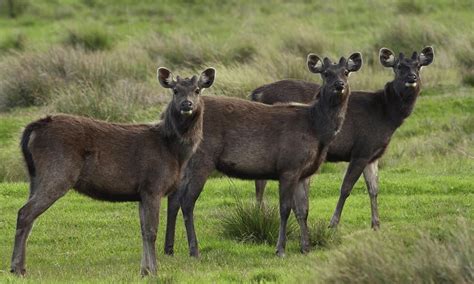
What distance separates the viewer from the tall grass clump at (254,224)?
15.0 m

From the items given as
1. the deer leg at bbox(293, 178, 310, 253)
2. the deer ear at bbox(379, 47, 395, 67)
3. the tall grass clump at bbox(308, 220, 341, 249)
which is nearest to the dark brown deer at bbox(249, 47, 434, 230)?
the deer ear at bbox(379, 47, 395, 67)

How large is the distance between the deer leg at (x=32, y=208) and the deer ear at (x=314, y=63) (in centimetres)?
411

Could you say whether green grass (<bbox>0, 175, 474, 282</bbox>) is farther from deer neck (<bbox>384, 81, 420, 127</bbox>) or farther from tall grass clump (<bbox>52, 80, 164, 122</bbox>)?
tall grass clump (<bbox>52, 80, 164, 122</bbox>)

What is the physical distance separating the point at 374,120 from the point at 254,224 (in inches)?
102

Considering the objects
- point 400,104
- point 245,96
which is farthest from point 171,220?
point 245,96

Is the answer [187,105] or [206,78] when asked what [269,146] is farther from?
[187,105]

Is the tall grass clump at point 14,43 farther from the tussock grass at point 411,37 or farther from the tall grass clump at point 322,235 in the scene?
the tall grass clump at point 322,235

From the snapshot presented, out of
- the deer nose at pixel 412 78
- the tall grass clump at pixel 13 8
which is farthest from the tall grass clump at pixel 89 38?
the deer nose at pixel 412 78

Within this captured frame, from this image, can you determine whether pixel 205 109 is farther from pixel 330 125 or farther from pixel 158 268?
pixel 158 268

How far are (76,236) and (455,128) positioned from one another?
975 cm

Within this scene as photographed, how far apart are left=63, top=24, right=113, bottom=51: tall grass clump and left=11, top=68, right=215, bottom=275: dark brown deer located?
19.7 metres

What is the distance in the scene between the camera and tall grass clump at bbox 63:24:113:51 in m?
33.1

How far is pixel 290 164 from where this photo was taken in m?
14.4

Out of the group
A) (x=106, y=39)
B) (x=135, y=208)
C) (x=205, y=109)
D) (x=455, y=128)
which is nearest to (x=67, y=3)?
(x=106, y=39)
